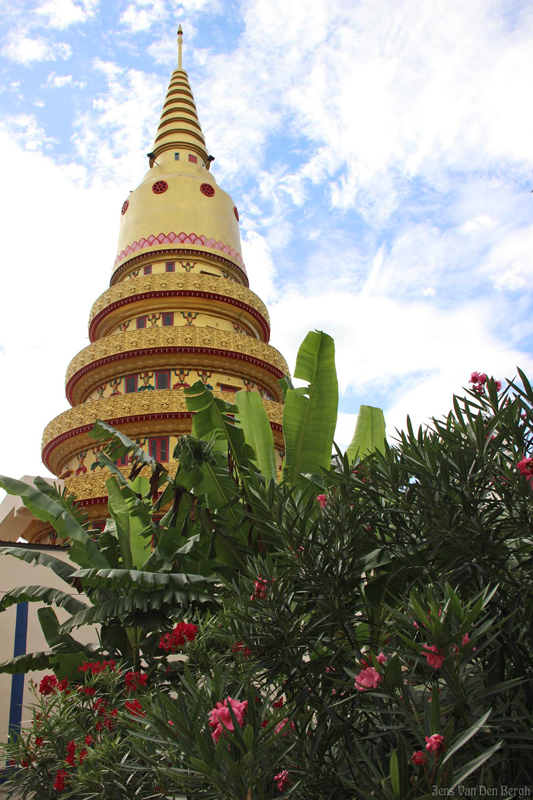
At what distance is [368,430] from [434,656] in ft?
20.0

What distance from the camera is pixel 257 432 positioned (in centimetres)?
805

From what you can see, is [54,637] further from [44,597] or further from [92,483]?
[92,483]

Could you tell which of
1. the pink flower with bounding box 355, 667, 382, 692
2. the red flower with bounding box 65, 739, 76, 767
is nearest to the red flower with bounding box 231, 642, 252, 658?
the pink flower with bounding box 355, 667, 382, 692

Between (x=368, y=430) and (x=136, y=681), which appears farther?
(x=368, y=430)

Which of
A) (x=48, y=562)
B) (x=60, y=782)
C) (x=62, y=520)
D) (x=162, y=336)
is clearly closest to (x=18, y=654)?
(x=48, y=562)

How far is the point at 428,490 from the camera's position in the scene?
346cm

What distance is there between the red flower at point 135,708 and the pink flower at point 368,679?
65.2 inches

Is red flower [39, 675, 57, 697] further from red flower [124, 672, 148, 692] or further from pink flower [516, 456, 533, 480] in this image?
pink flower [516, 456, 533, 480]

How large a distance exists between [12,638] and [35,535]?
270 inches

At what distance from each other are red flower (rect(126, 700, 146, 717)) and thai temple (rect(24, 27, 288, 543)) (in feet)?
33.1

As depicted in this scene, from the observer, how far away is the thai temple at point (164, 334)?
15.1 metres

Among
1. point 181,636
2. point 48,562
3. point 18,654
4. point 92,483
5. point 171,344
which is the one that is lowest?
point 181,636

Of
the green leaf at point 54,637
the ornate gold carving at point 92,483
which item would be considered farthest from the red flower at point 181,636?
the ornate gold carving at point 92,483

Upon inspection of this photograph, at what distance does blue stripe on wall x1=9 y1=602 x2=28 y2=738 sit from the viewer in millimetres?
8133
